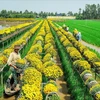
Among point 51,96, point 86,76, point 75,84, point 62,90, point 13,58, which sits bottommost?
point 62,90

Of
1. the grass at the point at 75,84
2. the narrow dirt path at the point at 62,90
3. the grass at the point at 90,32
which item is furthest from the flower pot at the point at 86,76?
the grass at the point at 90,32

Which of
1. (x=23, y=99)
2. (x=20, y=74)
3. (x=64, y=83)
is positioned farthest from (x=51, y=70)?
(x=23, y=99)

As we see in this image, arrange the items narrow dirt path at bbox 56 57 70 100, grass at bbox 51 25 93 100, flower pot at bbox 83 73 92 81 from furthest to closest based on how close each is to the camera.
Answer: narrow dirt path at bbox 56 57 70 100, flower pot at bbox 83 73 92 81, grass at bbox 51 25 93 100

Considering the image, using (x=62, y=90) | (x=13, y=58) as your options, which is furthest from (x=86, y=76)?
(x=13, y=58)

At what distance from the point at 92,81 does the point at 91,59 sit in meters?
4.80

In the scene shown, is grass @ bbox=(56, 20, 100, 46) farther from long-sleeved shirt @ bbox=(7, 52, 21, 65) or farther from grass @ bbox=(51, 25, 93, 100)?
long-sleeved shirt @ bbox=(7, 52, 21, 65)

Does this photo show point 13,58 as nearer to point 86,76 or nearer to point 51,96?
point 51,96

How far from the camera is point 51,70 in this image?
12000 mm

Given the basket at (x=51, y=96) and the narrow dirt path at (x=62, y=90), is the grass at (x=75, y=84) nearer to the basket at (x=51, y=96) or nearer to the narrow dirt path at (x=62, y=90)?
the narrow dirt path at (x=62, y=90)

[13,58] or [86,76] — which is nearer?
[13,58]

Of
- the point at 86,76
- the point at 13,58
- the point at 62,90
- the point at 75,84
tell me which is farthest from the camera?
the point at 62,90

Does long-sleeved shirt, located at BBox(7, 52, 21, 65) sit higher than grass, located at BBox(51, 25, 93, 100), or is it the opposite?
long-sleeved shirt, located at BBox(7, 52, 21, 65)

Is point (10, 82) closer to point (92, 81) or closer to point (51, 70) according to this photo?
point (51, 70)

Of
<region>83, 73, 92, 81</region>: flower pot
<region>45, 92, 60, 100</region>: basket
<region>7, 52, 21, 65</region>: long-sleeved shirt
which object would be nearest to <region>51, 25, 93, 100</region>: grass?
<region>83, 73, 92, 81</region>: flower pot
